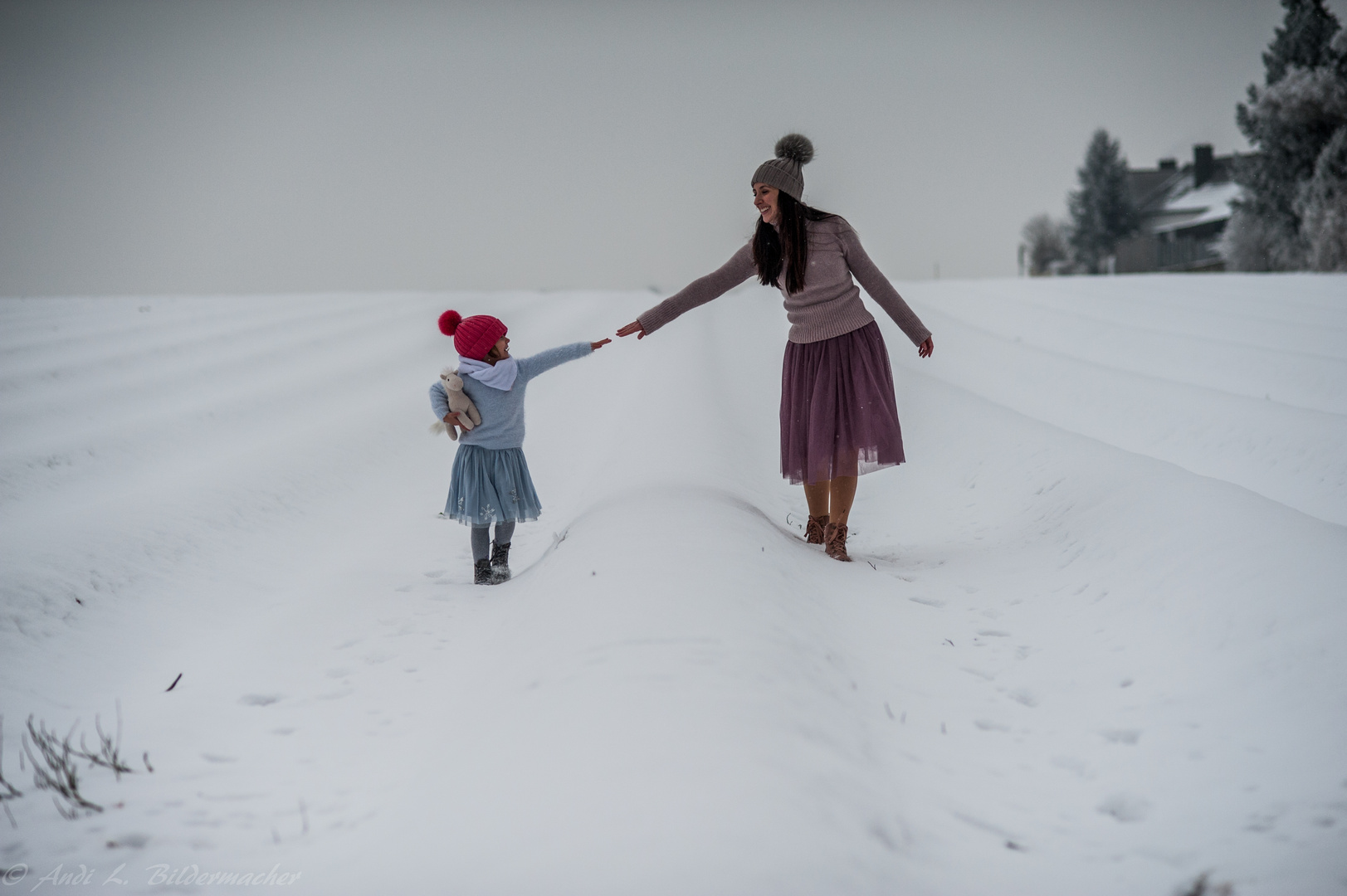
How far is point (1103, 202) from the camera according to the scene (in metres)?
37.4

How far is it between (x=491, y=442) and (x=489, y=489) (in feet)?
0.78

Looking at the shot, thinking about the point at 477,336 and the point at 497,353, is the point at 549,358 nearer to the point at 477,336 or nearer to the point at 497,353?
the point at 497,353

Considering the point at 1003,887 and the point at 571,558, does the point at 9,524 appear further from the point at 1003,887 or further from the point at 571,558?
the point at 1003,887

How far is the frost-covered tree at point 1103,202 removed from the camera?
3716cm

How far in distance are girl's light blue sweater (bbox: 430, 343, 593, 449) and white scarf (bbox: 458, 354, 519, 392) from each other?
30 millimetres

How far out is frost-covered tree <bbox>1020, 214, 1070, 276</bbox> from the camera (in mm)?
45000

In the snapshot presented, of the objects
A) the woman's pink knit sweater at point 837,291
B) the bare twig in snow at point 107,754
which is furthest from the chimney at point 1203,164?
the bare twig in snow at point 107,754

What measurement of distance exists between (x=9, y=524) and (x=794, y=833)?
4.61 metres

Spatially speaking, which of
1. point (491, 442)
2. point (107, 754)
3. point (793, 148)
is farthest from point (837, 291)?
point (107, 754)

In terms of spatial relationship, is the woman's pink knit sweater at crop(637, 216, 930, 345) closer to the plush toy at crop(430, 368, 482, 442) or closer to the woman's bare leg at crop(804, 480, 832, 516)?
the woman's bare leg at crop(804, 480, 832, 516)

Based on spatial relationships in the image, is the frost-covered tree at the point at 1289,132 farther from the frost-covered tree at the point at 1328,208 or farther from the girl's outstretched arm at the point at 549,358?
the girl's outstretched arm at the point at 549,358

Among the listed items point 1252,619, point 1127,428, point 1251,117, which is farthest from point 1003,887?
point 1251,117

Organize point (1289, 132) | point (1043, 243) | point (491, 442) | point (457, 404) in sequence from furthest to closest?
point (1043, 243) → point (1289, 132) → point (491, 442) → point (457, 404)

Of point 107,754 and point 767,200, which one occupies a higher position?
point 767,200
